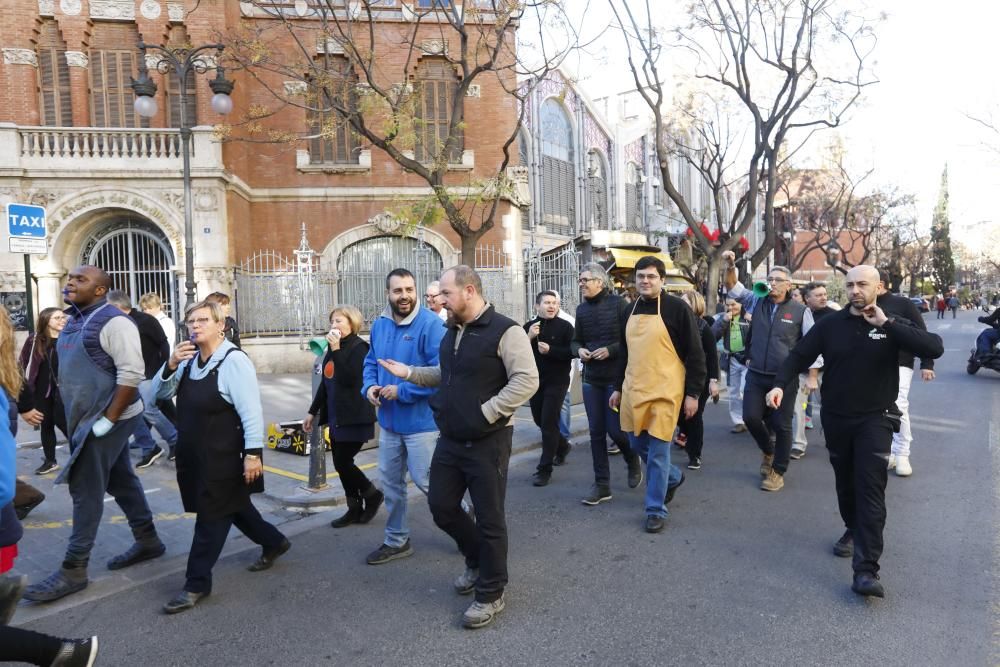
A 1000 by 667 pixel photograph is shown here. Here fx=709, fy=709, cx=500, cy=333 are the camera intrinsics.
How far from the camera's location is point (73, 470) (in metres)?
4.34

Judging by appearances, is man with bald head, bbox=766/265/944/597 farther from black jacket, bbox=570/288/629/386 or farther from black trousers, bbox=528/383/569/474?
black trousers, bbox=528/383/569/474

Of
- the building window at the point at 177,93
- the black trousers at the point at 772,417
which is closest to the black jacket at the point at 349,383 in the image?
the black trousers at the point at 772,417

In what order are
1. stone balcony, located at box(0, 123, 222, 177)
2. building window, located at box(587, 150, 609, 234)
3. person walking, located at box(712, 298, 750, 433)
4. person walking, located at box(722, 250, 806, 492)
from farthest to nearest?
building window, located at box(587, 150, 609, 234) < stone balcony, located at box(0, 123, 222, 177) < person walking, located at box(712, 298, 750, 433) < person walking, located at box(722, 250, 806, 492)

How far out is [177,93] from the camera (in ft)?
55.5

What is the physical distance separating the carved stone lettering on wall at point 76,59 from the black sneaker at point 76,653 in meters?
17.1

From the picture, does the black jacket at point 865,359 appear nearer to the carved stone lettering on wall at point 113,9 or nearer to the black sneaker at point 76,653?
the black sneaker at point 76,653

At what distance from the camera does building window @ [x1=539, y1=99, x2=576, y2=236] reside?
26828mm

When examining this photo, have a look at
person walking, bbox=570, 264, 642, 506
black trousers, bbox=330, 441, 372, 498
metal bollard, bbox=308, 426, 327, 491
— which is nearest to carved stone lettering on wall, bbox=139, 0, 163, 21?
metal bollard, bbox=308, 426, 327, 491

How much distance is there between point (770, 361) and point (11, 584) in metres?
5.87

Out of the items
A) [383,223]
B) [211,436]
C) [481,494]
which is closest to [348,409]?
[211,436]

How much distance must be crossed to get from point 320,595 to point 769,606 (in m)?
2.61

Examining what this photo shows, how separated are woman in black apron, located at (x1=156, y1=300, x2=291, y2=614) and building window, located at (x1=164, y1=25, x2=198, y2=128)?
46.2 feet

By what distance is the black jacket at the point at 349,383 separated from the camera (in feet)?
17.5

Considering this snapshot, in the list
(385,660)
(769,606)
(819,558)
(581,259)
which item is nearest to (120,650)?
(385,660)
